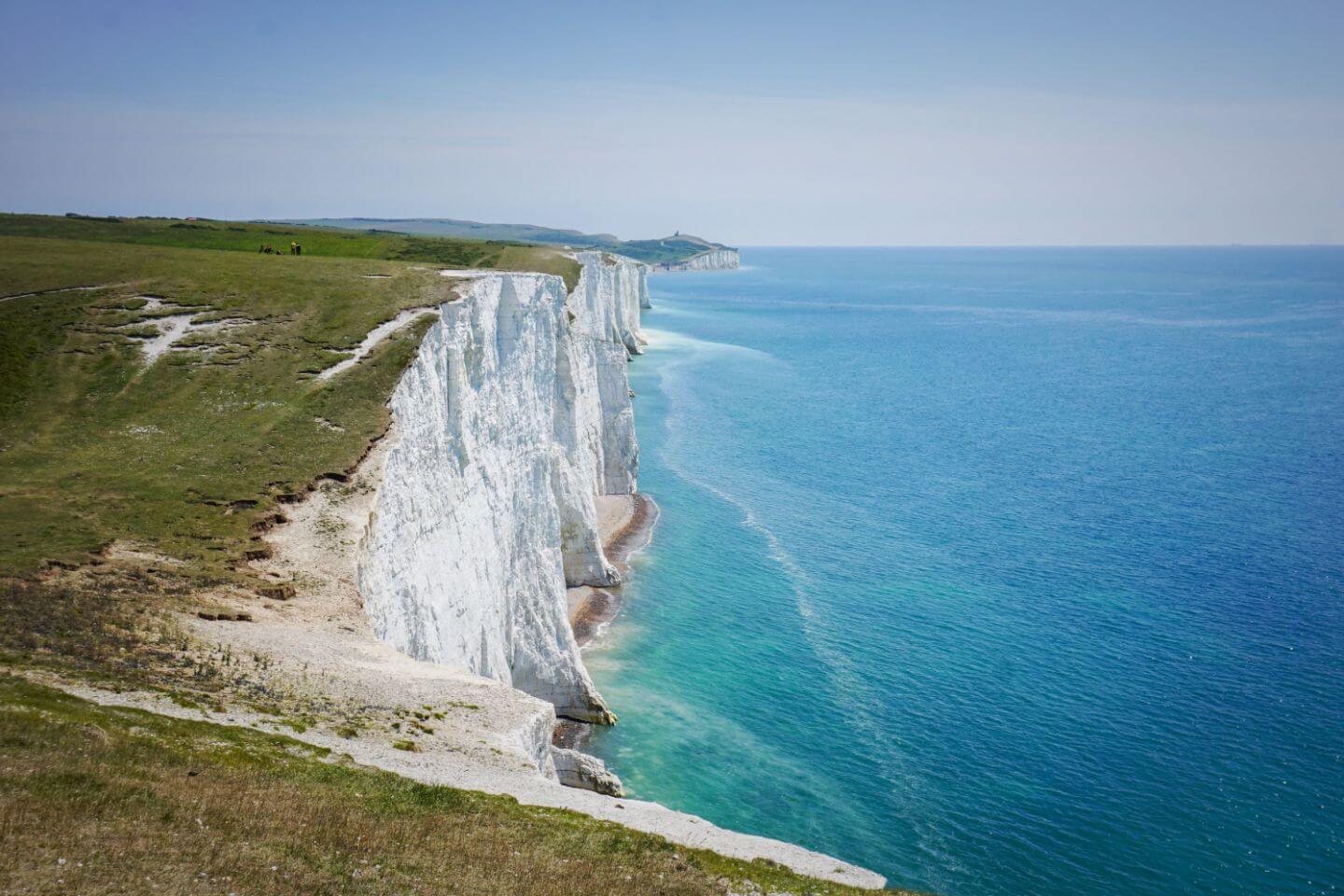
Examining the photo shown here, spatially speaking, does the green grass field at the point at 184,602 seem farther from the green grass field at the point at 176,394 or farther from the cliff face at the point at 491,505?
the cliff face at the point at 491,505

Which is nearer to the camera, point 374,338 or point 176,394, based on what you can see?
point 176,394

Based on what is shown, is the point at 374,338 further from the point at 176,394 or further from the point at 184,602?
the point at 184,602

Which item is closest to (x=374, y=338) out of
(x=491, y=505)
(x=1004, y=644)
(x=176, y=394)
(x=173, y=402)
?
(x=176, y=394)

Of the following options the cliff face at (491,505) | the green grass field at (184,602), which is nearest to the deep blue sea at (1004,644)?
the cliff face at (491,505)

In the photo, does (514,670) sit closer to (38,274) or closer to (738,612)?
(738,612)

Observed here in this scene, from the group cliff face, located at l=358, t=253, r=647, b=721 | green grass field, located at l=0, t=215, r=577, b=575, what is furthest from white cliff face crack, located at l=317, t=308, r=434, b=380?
cliff face, located at l=358, t=253, r=647, b=721

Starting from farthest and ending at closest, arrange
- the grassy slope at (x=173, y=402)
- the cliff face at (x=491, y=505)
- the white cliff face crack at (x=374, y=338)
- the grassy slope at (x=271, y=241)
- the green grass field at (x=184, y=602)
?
the grassy slope at (x=271, y=241)
the white cliff face crack at (x=374, y=338)
the cliff face at (x=491, y=505)
the grassy slope at (x=173, y=402)
the green grass field at (x=184, y=602)

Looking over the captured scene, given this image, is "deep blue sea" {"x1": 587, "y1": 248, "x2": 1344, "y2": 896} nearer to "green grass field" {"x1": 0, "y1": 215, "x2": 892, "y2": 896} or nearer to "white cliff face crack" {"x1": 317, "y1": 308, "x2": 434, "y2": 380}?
"green grass field" {"x1": 0, "y1": 215, "x2": 892, "y2": 896}
